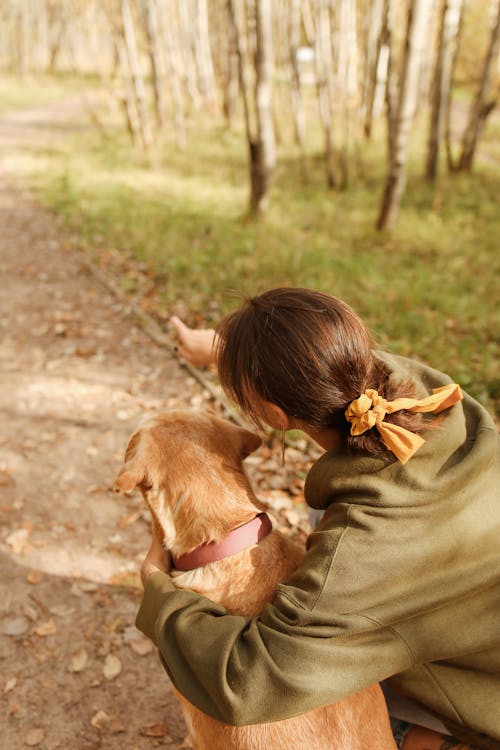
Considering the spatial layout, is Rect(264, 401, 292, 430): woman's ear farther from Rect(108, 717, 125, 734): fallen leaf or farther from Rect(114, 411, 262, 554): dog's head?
Rect(108, 717, 125, 734): fallen leaf

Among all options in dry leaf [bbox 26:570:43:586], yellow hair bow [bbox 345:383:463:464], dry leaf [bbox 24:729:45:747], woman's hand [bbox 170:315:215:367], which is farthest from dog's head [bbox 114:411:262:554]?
dry leaf [bbox 26:570:43:586]

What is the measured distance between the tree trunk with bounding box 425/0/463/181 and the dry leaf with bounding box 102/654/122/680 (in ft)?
39.7

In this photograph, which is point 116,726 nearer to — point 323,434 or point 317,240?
point 323,434

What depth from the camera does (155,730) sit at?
318cm

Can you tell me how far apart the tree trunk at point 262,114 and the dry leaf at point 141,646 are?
7.94 metres

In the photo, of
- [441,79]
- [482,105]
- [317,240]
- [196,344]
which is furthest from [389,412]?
[482,105]

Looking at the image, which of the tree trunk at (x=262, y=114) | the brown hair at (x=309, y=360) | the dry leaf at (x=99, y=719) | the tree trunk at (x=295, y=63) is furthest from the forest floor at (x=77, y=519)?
the tree trunk at (x=295, y=63)

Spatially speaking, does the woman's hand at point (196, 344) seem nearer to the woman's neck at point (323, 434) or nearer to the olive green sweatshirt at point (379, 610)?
the woman's neck at point (323, 434)

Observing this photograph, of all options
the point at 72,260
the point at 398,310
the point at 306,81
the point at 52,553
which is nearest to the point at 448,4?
the point at 398,310

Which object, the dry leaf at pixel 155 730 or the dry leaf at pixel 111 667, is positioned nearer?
the dry leaf at pixel 155 730

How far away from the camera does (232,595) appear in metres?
2.29

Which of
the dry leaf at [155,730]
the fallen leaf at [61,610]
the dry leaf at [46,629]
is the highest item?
the dry leaf at [46,629]

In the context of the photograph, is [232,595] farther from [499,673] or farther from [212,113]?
[212,113]

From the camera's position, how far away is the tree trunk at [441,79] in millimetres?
11453
